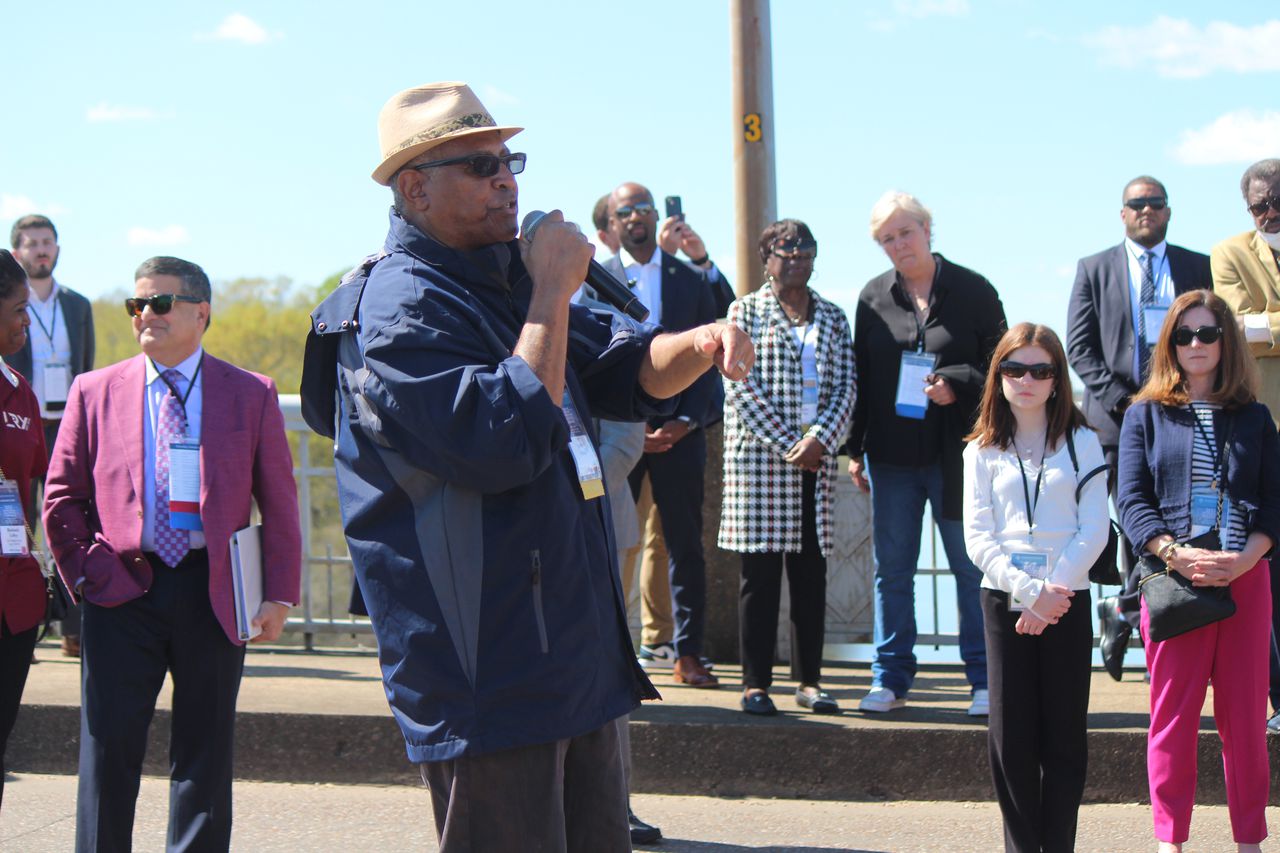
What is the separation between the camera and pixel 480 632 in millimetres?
2846

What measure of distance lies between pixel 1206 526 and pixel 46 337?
613 cm

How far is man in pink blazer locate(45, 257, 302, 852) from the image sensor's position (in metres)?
4.47

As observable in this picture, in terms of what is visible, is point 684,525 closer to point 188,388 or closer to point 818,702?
point 818,702

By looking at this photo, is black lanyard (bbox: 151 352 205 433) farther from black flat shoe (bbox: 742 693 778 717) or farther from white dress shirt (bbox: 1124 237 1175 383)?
white dress shirt (bbox: 1124 237 1175 383)

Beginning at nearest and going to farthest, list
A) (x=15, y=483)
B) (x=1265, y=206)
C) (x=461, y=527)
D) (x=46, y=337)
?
(x=461, y=527) → (x=15, y=483) → (x=1265, y=206) → (x=46, y=337)

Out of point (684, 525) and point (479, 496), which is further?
point (684, 525)

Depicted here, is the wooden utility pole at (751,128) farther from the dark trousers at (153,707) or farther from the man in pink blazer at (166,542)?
the dark trousers at (153,707)

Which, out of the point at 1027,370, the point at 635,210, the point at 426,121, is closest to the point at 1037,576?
the point at 1027,370

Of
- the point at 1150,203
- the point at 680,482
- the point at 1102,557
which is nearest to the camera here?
the point at 1102,557

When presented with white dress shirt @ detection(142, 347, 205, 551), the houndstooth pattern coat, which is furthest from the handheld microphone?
the houndstooth pattern coat

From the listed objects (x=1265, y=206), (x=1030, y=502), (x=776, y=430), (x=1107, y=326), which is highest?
(x=1265, y=206)

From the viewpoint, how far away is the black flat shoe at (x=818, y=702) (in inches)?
247

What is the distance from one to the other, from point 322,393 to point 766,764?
11.3 ft

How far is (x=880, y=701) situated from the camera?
6262mm
